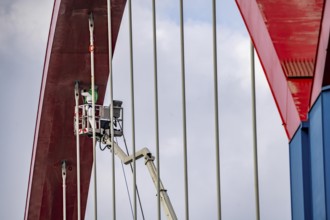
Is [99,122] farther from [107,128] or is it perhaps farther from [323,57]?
[323,57]

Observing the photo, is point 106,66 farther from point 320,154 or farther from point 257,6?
point 320,154

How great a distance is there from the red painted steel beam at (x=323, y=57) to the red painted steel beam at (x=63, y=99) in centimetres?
1390

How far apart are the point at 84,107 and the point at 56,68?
3.19 ft

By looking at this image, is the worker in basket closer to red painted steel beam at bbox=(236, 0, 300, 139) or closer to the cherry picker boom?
the cherry picker boom

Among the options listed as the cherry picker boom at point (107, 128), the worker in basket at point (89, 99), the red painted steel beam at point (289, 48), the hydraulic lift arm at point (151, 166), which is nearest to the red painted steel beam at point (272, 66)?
the red painted steel beam at point (289, 48)

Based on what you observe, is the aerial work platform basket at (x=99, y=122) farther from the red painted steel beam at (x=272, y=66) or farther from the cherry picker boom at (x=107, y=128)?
the red painted steel beam at (x=272, y=66)

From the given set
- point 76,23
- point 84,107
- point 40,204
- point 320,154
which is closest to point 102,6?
point 76,23

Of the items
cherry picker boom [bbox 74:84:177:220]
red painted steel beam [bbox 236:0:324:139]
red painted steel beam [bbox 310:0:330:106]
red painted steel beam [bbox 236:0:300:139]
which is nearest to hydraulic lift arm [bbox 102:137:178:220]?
cherry picker boom [bbox 74:84:177:220]

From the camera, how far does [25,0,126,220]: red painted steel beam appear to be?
33219 millimetres

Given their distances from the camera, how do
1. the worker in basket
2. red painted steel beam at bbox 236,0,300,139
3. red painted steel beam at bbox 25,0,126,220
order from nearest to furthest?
red painted steel beam at bbox 236,0,300,139
red painted steel beam at bbox 25,0,126,220
the worker in basket

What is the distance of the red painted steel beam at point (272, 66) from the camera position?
19.9 m

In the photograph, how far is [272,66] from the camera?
67.0 feet

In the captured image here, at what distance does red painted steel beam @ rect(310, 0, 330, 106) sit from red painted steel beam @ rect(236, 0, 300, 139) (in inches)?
50.6

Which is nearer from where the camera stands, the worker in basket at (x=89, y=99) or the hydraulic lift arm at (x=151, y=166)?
the hydraulic lift arm at (x=151, y=166)
